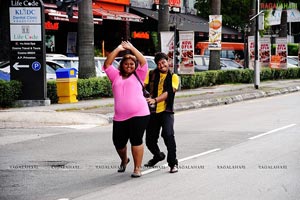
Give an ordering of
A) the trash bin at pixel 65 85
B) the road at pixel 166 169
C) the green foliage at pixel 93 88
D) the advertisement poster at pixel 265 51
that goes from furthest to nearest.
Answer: the advertisement poster at pixel 265 51
the green foliage at pixel 93 88
the trash bin at pixel 65 85
the road at pixel 166 169

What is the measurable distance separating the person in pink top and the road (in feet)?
1.85

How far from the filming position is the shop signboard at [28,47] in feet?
63.1

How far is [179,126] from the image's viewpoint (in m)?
15.6

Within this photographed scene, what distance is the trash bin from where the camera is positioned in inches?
793

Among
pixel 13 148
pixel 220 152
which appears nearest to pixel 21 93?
pixel 13 148

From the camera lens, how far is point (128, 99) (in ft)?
29.0

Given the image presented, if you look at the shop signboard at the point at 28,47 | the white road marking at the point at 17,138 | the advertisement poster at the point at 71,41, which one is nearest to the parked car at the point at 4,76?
the shop signboard at the point at 28,47

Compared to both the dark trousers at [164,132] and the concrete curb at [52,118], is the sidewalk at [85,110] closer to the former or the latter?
the concrete curb at [52,118]

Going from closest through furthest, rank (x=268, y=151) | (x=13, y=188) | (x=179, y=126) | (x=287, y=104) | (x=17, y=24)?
1. (x=13, y=188)
2. (x=268, y=151)
3. (x=179, y=126)
4. (x=17, y=24)
5. (x=287, y=104)

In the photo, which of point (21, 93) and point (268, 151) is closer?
point (268, 151)

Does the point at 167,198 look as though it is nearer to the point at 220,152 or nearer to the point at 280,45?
the point at 220,152

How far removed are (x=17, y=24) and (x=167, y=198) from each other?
1280cm

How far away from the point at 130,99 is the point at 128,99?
0.03 m

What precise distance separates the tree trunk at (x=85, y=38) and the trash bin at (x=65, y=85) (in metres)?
2.03
